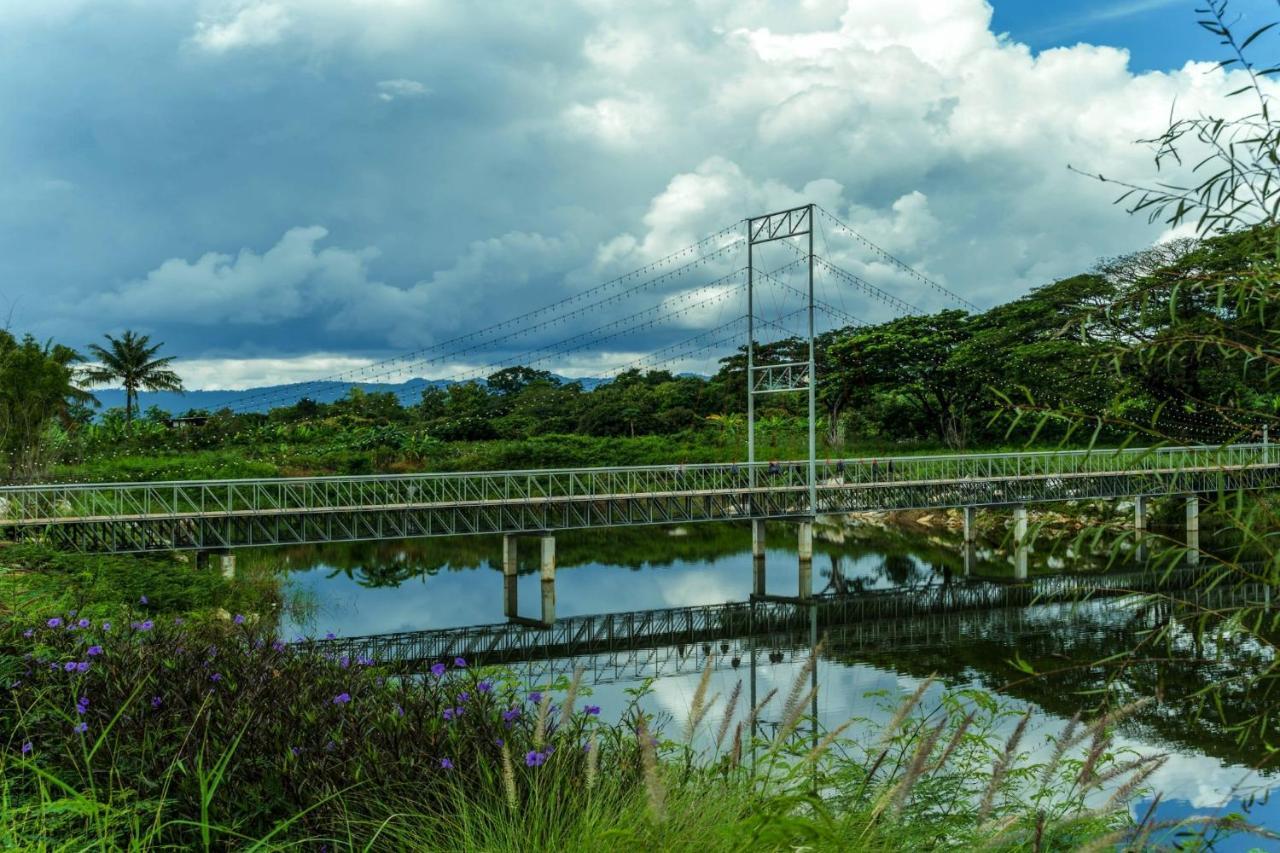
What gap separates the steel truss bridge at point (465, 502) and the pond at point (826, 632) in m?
1.68

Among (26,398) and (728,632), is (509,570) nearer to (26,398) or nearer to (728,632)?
(728,632)

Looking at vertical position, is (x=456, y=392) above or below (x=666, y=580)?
above

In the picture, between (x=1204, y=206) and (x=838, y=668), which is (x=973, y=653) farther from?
(x=1204, y=206)

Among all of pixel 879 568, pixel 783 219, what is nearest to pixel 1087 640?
pixel 879 568

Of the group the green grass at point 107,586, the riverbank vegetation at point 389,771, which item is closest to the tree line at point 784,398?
the green grass at point 107,586

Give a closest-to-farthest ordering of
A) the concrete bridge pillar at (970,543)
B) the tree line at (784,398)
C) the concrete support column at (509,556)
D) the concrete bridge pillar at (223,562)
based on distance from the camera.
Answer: the concrete bridge pillar at (223,562)
the concrete support column at (509,556)
the concrete bridge pillar at (970,543)
the tree line at (784,398)

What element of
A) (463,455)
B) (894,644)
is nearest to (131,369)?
(463,455)

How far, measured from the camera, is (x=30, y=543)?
47.5ft

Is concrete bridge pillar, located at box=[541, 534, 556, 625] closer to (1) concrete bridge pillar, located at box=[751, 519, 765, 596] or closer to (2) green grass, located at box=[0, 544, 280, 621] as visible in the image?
(2) green grass, located at box=[0, 544, 280, 621]

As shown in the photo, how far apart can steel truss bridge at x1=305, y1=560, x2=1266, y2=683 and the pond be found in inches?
4.5

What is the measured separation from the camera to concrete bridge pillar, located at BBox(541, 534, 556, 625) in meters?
20.2

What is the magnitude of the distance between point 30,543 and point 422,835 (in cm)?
1394

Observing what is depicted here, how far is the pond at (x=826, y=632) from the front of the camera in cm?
1197

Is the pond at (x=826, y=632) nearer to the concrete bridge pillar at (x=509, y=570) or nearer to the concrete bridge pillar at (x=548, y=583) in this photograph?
the concrete bridge pillar at (x=509, y=570)
